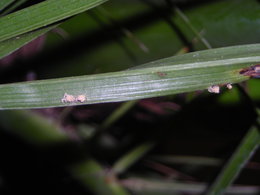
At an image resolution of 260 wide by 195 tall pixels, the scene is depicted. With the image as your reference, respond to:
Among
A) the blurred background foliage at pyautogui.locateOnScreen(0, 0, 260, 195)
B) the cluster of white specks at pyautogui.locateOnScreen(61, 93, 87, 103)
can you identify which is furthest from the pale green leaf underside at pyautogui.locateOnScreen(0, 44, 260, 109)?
the blurred background foliage at pyautogui.locateOnScreen(0, 0, 260, 195)

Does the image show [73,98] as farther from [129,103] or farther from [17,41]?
[129,103]

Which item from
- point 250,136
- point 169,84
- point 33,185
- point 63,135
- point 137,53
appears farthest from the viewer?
point 33,185

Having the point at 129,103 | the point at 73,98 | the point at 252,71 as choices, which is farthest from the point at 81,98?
the point at 129,103

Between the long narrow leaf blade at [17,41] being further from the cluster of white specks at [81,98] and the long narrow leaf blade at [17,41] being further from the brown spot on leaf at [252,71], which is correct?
the brown spot on leaf at [252,71]

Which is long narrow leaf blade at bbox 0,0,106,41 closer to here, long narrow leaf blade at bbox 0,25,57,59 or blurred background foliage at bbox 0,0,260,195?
long narrow leaf blade at bbox 0,25,57,59

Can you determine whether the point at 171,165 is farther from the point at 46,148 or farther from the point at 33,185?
the point at 46,148

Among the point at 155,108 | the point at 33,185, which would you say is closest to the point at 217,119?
the point at 155,108
